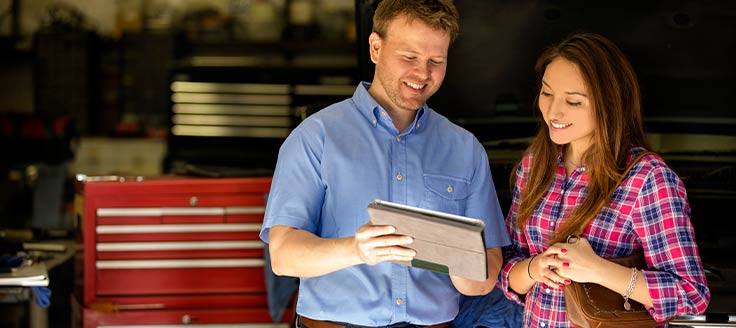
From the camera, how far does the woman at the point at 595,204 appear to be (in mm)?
1993

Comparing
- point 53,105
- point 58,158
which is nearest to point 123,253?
point 58,158

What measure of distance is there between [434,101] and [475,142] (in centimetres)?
89

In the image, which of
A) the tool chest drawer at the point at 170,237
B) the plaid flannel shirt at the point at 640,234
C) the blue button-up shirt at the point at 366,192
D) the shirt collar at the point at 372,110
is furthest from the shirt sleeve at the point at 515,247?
the tool chest drawer at the point at 170,237

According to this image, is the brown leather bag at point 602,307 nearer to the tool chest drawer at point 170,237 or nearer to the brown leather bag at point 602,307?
the brown leather bag at point 602,307

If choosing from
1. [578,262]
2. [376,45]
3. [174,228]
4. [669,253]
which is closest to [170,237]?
[174,228]

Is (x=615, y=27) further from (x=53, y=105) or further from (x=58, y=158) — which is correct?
(x=53, y=105)

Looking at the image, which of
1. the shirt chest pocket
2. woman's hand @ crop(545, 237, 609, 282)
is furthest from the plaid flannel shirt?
the shirt chest pocket

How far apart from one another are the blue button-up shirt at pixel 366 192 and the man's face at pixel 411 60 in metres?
0.09

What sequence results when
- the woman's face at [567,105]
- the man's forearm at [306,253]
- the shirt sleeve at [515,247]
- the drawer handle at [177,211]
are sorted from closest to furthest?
1. the man's forearm at [306,253]
2. the woman's face at [567,105]
3. the shirt sleeve at [515,247]
4. the drawer handle at [177,211]

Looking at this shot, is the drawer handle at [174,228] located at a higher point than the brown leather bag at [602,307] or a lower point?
lower

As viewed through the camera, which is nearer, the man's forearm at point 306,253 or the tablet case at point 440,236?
the tablet case at point 440,236

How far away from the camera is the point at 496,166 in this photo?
2.98m

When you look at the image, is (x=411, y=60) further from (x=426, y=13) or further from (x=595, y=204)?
(x=595, y=204)

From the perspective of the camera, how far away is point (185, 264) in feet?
11.9
